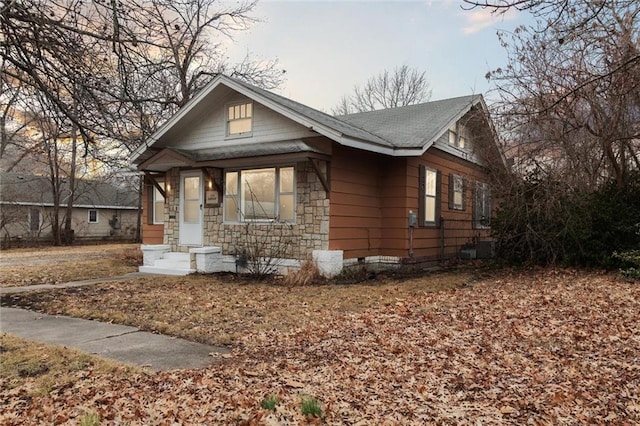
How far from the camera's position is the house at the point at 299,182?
1008cm

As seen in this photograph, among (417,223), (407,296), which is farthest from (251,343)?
(417,223)

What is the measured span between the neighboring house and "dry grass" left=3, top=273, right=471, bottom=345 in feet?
56.4

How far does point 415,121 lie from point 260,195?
190 inches

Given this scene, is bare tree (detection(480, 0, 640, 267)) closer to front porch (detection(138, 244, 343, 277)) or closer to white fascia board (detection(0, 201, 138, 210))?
front porch (detection(138, 244, 343, 277))

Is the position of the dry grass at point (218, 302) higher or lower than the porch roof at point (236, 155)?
lower

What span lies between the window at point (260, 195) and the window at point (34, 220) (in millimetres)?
19562

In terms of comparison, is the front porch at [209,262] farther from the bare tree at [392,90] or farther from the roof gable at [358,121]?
the bare tree at [392,90]

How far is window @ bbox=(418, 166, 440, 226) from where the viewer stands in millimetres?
11539

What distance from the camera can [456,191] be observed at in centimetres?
1362

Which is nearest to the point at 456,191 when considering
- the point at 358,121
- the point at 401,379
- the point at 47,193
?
the point at 358,121

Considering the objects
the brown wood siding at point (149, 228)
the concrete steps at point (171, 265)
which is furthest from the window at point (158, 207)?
the concrete steps at point (171, 265)

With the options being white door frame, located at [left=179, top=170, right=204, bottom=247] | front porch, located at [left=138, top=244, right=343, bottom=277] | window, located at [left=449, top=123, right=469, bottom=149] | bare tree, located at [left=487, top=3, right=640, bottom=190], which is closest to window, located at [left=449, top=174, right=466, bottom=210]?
window, located at [left=449, top=123, right=469, bottom=149]

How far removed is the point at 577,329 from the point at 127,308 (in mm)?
6150

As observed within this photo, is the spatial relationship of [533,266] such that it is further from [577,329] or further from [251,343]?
[251,343]
